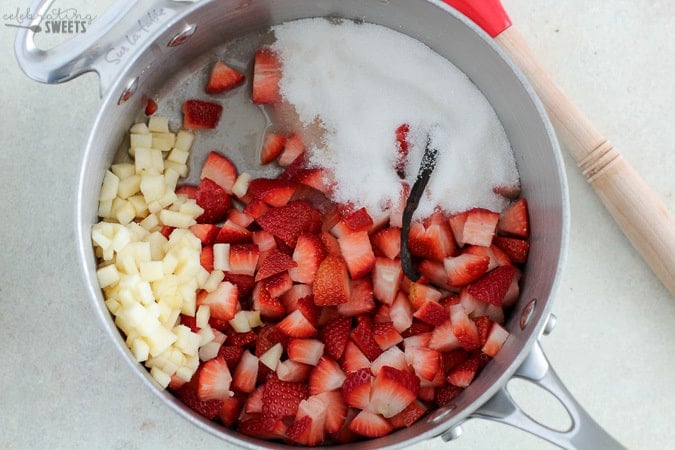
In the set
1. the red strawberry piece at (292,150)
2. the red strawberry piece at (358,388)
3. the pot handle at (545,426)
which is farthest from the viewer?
the red strawberry piece at (292,150)

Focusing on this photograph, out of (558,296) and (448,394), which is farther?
(558,296)

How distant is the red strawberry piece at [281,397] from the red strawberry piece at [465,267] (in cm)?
27

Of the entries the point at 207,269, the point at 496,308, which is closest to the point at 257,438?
the point at 207,269

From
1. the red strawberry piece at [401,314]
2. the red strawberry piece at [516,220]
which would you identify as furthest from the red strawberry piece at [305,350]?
the red strawberry piece at [516,220]

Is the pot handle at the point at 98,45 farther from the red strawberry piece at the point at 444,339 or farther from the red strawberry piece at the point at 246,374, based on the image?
the red strawberry piece at the point at 444,339

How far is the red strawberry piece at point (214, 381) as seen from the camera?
1.07m

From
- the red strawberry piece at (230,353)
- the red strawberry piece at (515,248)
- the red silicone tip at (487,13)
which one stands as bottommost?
the red strawberry piece at (230,353)

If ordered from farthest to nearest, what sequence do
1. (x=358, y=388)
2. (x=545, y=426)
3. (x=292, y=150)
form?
(x=292, y=150) → (x=358, y=388) → (x=545, y=426)

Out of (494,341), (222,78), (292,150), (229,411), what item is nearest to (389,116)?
(292,150)

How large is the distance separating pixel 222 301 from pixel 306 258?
0.13 m

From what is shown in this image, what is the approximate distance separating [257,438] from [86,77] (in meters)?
0.62

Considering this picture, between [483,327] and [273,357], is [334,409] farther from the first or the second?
[483,327]

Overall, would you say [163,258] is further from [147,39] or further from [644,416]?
[644,416]

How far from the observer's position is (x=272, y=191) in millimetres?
1145
